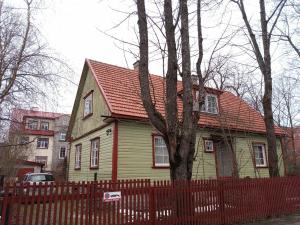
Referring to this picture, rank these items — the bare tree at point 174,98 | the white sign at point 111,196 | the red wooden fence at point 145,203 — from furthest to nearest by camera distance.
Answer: the bare tree at point 174,98
the white sign at point 111,196
the red wooden fence at point 145,203

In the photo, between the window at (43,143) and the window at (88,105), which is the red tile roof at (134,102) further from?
the window at (43,143)

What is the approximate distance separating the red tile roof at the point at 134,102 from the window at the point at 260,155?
126 centimetres

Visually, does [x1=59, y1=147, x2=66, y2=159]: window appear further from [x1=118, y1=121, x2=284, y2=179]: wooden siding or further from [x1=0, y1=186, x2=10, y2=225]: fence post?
[x1=0, y1=186, x2=10, y2=225]: fence post

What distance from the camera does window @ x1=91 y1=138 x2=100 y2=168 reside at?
55.0 ft

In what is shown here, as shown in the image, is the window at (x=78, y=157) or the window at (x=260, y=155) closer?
the window at (x=78, y=157)

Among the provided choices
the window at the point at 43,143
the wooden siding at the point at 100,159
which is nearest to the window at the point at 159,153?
the wooden siding at the point at 100,159

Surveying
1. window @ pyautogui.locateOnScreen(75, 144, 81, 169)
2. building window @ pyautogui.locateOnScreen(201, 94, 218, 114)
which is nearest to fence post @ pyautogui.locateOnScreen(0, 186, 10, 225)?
window @ pyautogui.locateOnScreen(75, 144, 81, 169)

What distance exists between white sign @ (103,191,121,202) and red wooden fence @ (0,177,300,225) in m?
0.07

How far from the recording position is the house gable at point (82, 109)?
16.6 m

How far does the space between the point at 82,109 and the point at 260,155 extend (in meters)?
12.9

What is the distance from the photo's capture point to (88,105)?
19.2m

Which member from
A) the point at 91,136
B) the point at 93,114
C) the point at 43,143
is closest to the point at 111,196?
the point at 93,114

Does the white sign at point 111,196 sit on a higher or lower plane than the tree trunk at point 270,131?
lower

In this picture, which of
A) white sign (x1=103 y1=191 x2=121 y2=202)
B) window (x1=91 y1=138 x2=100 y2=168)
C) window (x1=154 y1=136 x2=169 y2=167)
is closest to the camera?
white sign (x1=103 y1=191 x2=121 y2=202)
